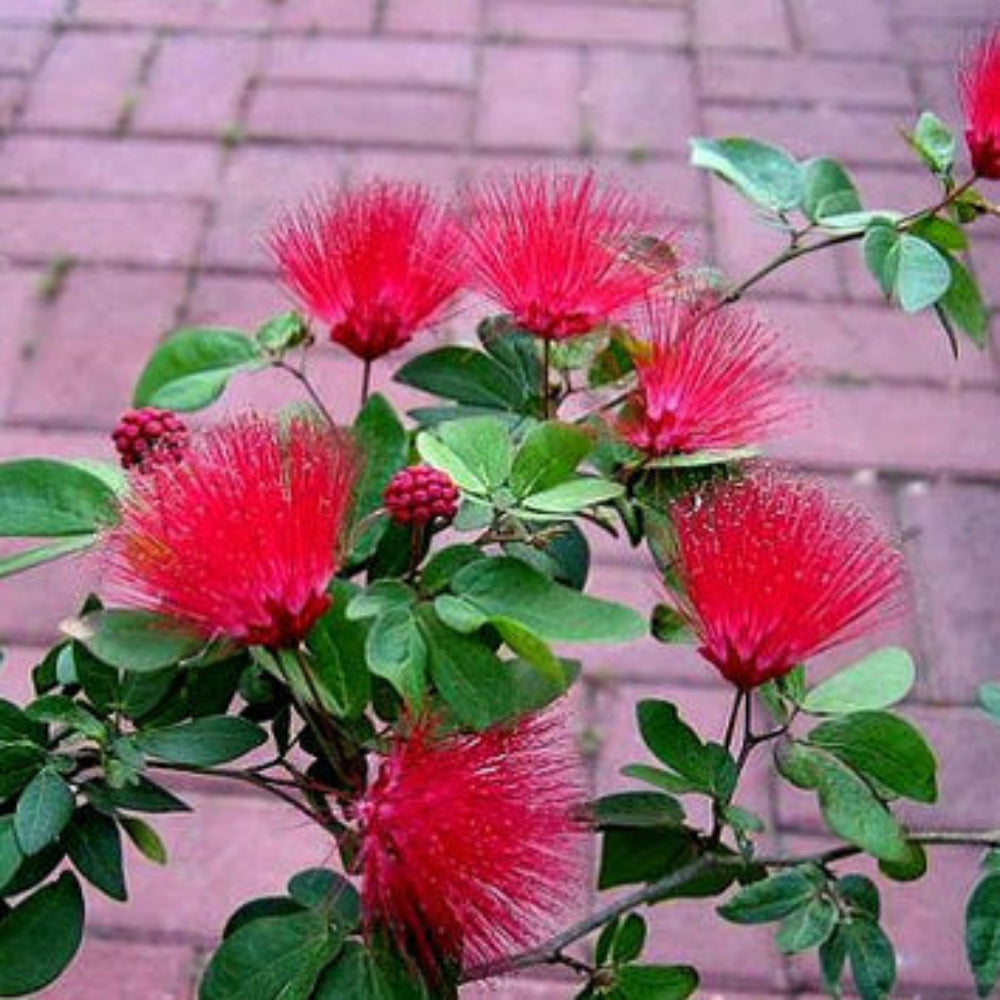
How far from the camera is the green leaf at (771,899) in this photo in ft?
2.38

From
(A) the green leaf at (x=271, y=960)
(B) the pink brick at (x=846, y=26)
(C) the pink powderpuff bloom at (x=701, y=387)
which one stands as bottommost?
(A) the green leaf at (x=271, y=960)

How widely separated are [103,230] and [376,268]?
150 cm

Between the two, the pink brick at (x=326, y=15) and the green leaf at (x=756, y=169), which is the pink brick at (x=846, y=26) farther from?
the green leaf at (x=756, y=169)

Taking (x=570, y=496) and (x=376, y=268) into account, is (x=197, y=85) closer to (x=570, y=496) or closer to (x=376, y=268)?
(x=376, y=268)

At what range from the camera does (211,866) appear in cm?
147

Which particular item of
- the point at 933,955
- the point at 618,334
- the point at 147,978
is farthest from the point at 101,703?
the point at 933,955

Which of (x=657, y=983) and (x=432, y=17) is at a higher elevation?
(x=432, y=17)

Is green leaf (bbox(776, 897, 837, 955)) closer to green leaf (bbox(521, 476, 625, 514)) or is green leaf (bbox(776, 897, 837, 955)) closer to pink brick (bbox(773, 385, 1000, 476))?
green leaf (bbox(521, 476, 625, 514))

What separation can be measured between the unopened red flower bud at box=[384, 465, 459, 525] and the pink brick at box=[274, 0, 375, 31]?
2.02 m

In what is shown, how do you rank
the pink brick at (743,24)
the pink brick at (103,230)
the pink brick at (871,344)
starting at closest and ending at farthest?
the pink brick at (871,344), the pink brick at (103,230), the pink brick at (743,24)

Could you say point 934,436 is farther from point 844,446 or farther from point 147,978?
point 147,978

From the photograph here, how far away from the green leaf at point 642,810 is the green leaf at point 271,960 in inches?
5.4

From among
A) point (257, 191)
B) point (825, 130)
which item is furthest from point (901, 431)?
point (257, 191)

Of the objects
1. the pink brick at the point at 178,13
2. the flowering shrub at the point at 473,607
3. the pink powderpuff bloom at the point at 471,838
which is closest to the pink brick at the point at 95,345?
the pink brick at the point at 178,13
